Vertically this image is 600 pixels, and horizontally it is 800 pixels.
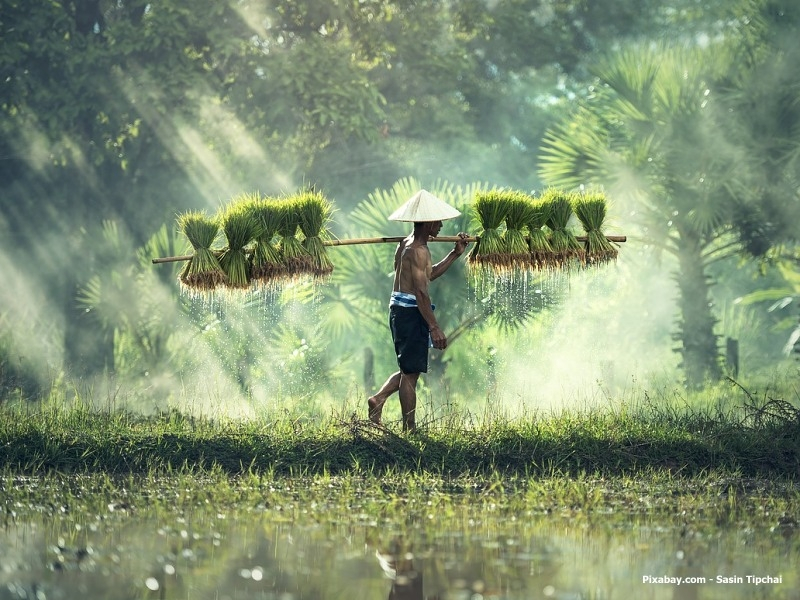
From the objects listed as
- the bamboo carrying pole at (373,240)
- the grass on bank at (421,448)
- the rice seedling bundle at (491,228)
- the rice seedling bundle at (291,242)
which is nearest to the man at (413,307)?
the bamboo carrying pole at (373,240)

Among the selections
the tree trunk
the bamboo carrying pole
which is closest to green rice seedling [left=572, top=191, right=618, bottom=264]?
the bamboo carrying pole

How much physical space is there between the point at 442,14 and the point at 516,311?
13648 millimetres

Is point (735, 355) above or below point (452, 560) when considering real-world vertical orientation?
above

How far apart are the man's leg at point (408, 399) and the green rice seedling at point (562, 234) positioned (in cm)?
159

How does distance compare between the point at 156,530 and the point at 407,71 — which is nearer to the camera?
the point at 156,530

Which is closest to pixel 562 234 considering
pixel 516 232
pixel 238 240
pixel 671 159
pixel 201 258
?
pixel 516 232

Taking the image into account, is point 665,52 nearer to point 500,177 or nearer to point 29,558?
point 500,177

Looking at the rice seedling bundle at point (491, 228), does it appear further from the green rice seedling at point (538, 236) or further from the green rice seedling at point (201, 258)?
the green rice seedling at point (201, 258)

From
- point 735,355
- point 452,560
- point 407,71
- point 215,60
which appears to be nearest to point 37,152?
point 215,60

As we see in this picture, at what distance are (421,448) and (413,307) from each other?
1245 mm

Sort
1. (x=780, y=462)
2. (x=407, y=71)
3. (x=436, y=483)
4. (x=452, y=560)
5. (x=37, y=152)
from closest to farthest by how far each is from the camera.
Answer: (x=452, y=560)
(x=436, y=483)
(x=780, y=462)
(x=37, y=152)
(x=407, y=71)

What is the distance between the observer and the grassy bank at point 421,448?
8984mm

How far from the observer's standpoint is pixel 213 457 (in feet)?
30.4

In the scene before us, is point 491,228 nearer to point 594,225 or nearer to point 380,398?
point 594,225
